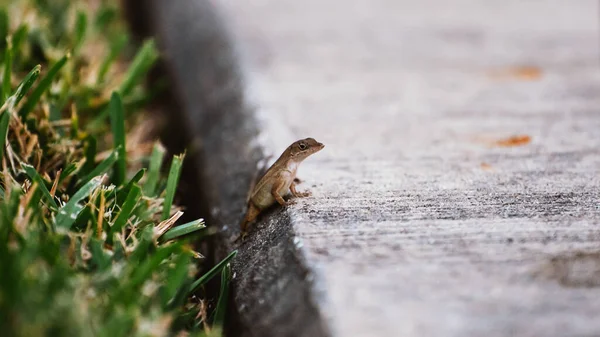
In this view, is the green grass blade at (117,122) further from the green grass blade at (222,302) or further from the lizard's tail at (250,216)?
the green grass blade at (222,302)

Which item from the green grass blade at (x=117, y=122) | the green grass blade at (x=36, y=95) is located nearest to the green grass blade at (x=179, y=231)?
the green grass blade at (x=117, y=122)

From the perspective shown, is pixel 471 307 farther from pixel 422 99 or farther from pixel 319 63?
pixel 319 63

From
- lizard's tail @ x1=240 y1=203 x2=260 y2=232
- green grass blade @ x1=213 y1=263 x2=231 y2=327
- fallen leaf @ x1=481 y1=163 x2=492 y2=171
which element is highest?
fallen leaf @ x1=481 y1=163 x2=492 y2=171

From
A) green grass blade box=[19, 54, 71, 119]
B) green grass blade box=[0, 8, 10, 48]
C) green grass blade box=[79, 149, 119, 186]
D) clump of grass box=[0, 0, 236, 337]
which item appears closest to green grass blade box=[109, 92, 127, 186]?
clump of grass box=[0, 0, 236, 337]

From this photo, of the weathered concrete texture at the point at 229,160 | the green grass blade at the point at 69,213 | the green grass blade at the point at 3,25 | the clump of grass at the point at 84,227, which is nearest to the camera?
the clump of grass at the point at 84,227

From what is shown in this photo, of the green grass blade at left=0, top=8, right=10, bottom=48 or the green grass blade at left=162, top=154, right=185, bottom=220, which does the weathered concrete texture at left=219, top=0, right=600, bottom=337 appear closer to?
the green grass blade at left=162, top=154, right=185, bottom=220

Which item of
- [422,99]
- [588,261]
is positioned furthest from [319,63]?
[588,261]

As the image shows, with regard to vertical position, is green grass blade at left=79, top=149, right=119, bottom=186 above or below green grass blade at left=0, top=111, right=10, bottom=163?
below
